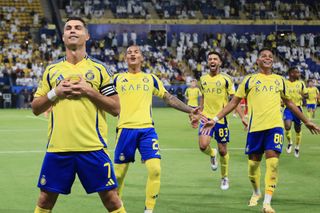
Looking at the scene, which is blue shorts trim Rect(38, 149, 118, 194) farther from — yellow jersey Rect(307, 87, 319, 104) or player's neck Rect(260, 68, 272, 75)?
yellow jersey Rect(307, 87, 319, 104)

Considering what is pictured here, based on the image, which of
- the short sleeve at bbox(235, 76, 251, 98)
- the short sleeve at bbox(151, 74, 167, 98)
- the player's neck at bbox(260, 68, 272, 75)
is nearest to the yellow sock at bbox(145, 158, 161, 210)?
the short sleeve at bbox(151, 74, 167, 98)

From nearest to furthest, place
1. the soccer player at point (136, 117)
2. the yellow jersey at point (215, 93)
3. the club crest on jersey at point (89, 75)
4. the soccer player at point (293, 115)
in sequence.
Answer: the club crest on jersey at point (89, 75) → the soccer player at point (136, 117) → the yellow jersey at point (215, 93) → the soccer player at point (293, 115)

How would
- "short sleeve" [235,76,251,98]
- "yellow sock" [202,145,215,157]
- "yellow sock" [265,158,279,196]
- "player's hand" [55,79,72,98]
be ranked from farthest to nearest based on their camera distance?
"yellow sock" [202,145,215,157] < "short sleeve" [235,76,251,98] < "yellow sock" [265,158,279,196] < "player's hand" [55,79,72,98]

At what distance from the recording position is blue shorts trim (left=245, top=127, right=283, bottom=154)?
33.5 ft

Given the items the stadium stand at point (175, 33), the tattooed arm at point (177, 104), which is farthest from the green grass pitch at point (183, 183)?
the stadium stand at point (175, 33)

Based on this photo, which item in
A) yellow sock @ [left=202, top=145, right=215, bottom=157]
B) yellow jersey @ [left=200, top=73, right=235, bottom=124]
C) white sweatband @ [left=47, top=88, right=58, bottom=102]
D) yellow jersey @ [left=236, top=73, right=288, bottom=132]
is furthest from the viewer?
yellow sock @ [left=202, top=145, right=215, bottom=157]

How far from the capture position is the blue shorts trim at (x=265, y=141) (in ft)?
33.5

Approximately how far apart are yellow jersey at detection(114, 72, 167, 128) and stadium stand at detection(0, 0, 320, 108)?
37224 mm

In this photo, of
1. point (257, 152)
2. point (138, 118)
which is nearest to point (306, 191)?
point (257, 152)

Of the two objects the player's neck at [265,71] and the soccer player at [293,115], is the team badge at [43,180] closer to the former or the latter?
the player's neck at [265,71]

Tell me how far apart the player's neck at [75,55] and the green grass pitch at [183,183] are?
13.1ft

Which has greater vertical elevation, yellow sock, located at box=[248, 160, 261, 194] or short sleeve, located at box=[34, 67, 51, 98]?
short sleeve, located at box=[34, 67, 51, 98]

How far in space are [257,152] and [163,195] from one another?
2.04 meters

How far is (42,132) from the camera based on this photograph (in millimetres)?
25594
